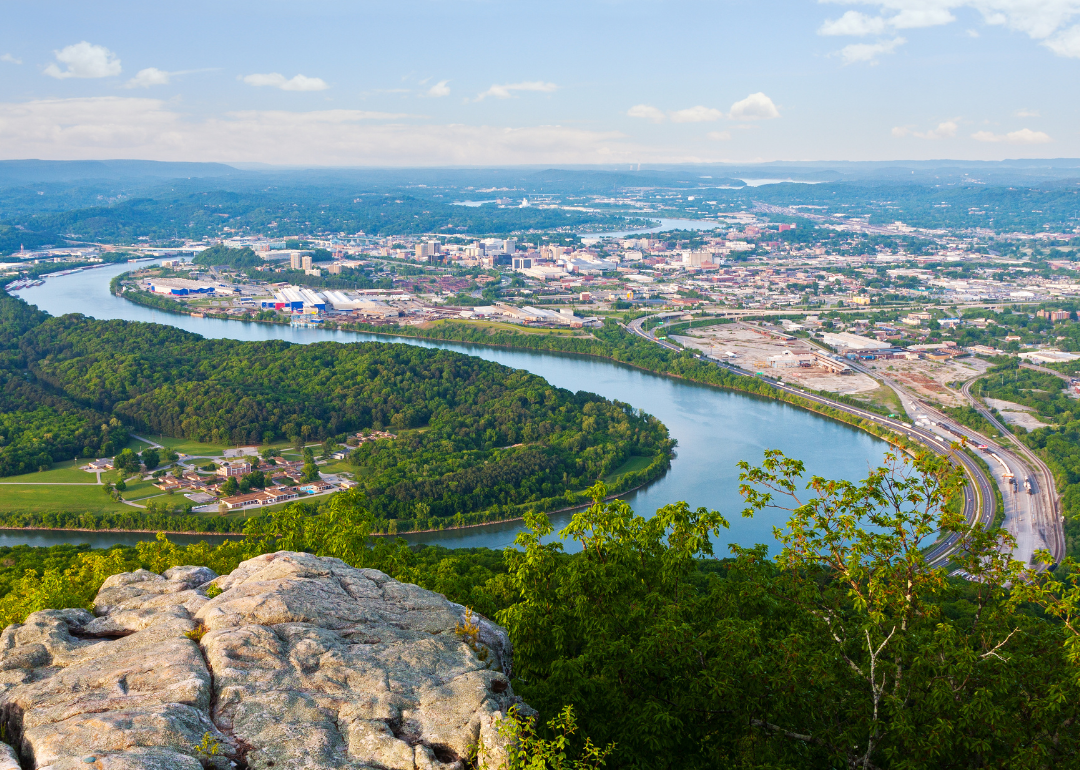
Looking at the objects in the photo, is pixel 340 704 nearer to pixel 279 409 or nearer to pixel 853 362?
pixel 279 409

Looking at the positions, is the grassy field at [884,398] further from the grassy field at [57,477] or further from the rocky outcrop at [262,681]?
the rocky outcrop at [262,681]

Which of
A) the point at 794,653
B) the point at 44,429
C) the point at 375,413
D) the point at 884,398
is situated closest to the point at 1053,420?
the point at 884,398

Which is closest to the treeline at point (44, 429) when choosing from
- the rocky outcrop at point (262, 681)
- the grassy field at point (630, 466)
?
the grassy field at point (630, 466)

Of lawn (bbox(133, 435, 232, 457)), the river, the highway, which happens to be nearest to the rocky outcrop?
the highway

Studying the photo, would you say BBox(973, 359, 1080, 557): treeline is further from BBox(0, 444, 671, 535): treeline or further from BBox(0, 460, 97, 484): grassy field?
BBox(0, 460, 97, 484): grassy field

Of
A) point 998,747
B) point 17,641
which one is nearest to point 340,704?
point 17,641

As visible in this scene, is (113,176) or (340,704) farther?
(113,176)
